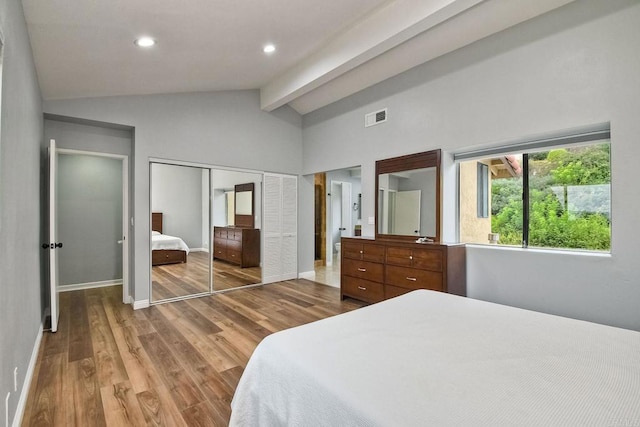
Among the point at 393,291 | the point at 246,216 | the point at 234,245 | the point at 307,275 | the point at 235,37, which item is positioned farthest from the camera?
the point at 307,275

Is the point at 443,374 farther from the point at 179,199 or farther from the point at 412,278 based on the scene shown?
the point at 179,199

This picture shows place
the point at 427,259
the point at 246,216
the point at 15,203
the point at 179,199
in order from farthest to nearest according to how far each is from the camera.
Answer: the point at 246,216 → the point at 179,199 → the point at 427,259 → the point at 15,203

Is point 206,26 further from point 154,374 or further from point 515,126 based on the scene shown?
point 515,126

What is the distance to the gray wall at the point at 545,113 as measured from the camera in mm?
2588

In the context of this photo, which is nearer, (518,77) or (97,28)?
(97,28)

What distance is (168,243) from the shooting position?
525 cm

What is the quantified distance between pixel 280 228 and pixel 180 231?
1.68 metres

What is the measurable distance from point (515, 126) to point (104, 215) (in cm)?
597

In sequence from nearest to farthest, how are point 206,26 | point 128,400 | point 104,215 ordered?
point 128,400 → point 206,26 → point 104,215

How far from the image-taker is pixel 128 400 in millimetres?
2086

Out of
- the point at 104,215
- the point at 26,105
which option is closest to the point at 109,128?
the point at 104,215

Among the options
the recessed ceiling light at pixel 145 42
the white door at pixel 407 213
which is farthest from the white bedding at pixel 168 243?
Result: the white door at pixel 407 213

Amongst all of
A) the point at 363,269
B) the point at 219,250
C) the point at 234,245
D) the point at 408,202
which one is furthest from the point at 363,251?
the point at 219,250

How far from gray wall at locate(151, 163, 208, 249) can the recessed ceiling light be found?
195 centimetres
